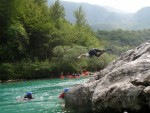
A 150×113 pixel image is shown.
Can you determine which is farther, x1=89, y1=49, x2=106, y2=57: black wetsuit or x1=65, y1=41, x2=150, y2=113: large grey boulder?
x1=89, y1=49, x2=106, y2=57: black wetsuit

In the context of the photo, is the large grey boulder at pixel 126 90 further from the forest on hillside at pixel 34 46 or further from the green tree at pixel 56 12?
the green tree at pixel 56 12

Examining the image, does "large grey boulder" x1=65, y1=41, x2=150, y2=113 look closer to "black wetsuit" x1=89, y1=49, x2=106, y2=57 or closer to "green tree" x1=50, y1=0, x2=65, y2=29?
"black wetsuit" x1=89, y1=49, x2=106, y2=57

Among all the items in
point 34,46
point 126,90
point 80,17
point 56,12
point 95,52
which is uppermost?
point 80,17

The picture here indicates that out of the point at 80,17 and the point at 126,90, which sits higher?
the point at 80,17

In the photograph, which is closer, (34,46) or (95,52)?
(95,52)

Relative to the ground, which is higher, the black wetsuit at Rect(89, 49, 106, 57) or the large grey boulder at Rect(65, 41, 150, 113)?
the black wetsuit at Rect(89, 49, 106, 57)

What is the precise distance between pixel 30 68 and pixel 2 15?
1130 centimetres

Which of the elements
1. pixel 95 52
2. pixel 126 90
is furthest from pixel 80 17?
pixel 126 90

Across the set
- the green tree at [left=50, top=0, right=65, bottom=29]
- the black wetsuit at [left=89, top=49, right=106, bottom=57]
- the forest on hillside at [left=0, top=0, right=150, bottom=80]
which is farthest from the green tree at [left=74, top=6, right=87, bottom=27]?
the black wetsuit at [left=89, top=49, right=106, bottom=57]

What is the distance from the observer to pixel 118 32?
182 m

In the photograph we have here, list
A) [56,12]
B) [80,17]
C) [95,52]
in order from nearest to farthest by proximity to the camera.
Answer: [95,52] < [56,12] < [80,17]

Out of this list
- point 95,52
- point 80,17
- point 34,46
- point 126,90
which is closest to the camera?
point 126,90

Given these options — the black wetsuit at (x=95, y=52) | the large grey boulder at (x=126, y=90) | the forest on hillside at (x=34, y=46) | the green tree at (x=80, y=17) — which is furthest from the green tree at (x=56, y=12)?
the large grey boulder at (x=126, y=90)

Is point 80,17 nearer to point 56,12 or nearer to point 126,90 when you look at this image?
point 56,12
